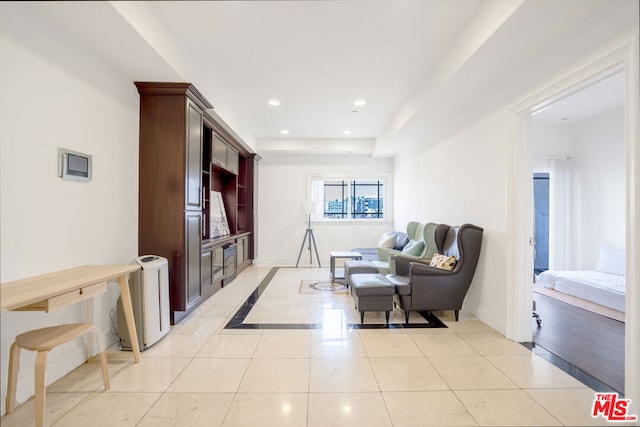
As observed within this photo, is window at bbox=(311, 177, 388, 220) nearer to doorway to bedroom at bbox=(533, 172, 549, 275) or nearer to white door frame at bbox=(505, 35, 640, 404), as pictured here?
doorway to bedroom at bbox=(533, 172, 549, 275)

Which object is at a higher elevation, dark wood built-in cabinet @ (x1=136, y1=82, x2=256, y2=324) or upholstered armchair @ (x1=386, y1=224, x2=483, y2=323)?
dark wood built-in cabinet @ (x1=136, y1=82, x2=256, y2=324)

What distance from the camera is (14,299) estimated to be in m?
1.41

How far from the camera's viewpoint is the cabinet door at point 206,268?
3.69 meters

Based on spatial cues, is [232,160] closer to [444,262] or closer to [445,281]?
[444,262]

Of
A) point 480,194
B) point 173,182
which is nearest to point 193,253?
point 173,182

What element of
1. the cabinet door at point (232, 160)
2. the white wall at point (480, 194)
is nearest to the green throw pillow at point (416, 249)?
the white wall at point (480, 194)

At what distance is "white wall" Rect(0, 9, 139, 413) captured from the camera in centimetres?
177

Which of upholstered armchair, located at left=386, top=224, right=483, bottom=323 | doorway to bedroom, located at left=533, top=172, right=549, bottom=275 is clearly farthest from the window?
upholstered armchair, located at left=386, top=224, right=483, bottom=323

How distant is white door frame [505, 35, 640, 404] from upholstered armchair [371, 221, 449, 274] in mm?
1068

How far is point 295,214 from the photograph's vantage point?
7.06 meters

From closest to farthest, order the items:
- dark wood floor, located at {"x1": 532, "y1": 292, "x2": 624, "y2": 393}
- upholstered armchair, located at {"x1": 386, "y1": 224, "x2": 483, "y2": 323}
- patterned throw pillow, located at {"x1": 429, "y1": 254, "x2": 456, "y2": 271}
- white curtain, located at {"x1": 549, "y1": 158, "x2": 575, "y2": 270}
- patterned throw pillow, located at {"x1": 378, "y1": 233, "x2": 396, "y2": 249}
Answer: dark wood floor, located at {"x1": 532, "y1": 292, "x2": 624, "y2": 393}
upholstered armchair, located at {"x1": 386, "y1": 224, "x2": 483, "y2": 323}
patterned throw pillow, located at {"x1": 429, "y1": 254, "x2": 456, "y2": 271}
white curtain, located at {"x1": 549, "y1": 158, "x2": 575, "y2": 270}
patterned throw pillow, located at {"x1": 378, "y1": 233, "x2": 396, "y2": 249}

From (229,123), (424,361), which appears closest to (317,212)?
(229,123)

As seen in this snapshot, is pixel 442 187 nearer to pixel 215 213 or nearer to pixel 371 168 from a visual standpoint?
pixel 371 168

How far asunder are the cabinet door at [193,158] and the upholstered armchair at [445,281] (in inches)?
96.4
